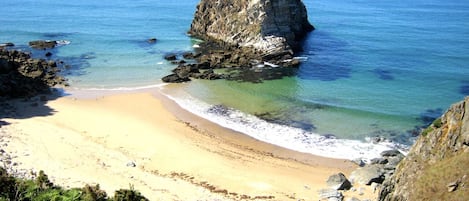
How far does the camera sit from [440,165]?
60.3 ft

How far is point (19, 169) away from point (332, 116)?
2537 centimetres

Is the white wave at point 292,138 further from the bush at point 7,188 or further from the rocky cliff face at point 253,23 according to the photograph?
the rocky cliff face at point 253,23

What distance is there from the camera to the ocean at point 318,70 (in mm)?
37656

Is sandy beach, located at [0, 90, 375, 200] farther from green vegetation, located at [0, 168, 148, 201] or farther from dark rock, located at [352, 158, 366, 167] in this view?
green vegetation, located at [0, 168, 148, 201]

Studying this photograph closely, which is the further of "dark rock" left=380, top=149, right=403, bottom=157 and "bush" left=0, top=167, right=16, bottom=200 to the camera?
"dark rock" left=380, top=149, right=403, bottom=157

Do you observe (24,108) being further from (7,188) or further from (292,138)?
(292,138)

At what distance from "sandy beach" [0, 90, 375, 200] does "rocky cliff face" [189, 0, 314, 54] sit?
78.1ft

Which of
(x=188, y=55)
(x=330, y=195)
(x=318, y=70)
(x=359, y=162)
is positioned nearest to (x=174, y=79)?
(x=188, y=55)

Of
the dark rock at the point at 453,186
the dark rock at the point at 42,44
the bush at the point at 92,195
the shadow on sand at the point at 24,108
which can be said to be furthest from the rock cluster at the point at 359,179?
the dark rock at the point at 42,44

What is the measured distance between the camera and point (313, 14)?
99.7 m

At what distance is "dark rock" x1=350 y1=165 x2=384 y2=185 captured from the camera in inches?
1101

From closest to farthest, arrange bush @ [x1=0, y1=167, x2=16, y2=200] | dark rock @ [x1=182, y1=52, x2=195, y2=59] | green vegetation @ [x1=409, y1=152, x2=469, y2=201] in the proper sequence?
green vegetation @ [x1=409, y1=152, x2=469, y2=201] < bush @ [x1=0, y1=167, x2=16, y2=200] < dark rock @ [x1=182, y1=52, x2=195, y2=59]

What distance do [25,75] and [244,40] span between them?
2869cm

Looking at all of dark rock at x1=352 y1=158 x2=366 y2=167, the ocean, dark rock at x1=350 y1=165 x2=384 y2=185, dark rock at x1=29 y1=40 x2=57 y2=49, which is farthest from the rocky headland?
dark rock at x1=350 y1=165 x2=384 y2=185
